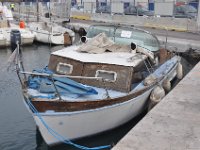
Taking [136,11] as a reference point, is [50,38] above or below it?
below

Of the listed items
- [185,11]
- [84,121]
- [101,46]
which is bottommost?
[84,121]

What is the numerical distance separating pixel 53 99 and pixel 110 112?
1688 mm

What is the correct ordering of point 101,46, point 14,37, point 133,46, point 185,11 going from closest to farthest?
point 133,46, point 101,46, point 14,37, point 185,11

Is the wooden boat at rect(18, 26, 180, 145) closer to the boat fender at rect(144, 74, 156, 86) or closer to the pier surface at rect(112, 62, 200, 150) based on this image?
the boat fender at rect(144, 74, 156, 86)

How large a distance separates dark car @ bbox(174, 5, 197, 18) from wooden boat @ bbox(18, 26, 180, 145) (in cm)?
1937

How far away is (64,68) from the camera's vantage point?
10641mm

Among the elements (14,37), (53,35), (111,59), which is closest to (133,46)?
(111,59)

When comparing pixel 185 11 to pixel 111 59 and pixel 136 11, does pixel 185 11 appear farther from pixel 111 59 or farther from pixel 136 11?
pixel 111 59

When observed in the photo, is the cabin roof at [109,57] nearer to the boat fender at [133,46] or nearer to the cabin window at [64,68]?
the boat fender at [133,46]

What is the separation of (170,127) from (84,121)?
2187mm

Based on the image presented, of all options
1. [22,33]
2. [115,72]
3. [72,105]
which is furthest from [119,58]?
[22,33]

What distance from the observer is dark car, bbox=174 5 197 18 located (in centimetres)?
3061

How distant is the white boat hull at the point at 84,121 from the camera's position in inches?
339

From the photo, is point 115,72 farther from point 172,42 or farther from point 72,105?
point 172,42
